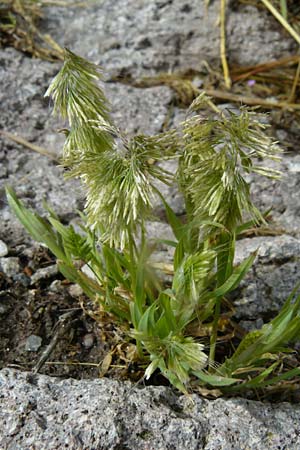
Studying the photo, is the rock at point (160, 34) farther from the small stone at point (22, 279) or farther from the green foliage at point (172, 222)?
the green foliage at point (172, 222)

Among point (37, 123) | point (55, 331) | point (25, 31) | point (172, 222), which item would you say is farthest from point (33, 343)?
point (25, 31)

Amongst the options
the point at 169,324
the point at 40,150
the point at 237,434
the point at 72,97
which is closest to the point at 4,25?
the point at 40,150

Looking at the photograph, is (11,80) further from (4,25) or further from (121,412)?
(121,412)

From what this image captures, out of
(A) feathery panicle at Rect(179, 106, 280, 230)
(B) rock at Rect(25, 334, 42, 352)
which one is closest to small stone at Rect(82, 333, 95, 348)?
(B) rock at Rect(25, 334, 42, 352)

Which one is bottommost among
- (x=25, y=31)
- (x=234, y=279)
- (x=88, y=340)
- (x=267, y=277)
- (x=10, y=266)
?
(x=267, y=277)

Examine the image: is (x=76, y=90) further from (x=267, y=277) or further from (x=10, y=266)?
(x=267, y=277)

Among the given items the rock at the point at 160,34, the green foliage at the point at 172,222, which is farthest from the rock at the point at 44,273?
the rock at the point at 160,34
